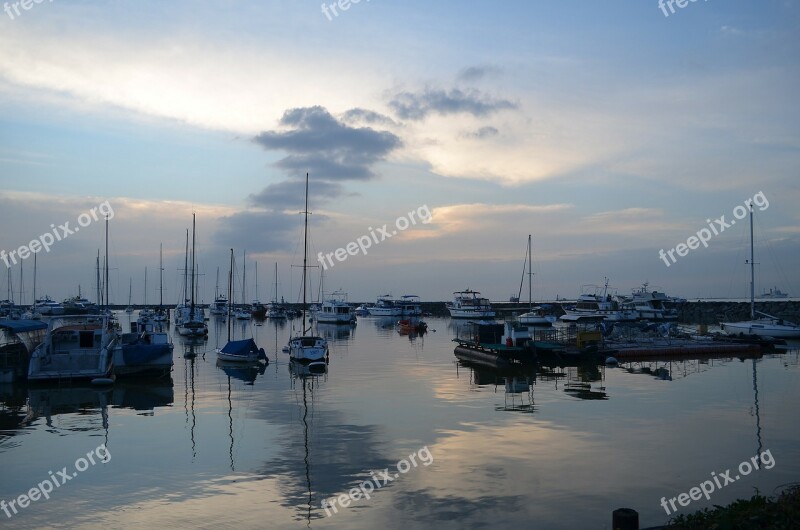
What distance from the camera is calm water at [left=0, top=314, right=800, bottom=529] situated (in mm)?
15695

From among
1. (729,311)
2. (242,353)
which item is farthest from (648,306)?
(242,353)

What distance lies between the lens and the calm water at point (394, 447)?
618 inches

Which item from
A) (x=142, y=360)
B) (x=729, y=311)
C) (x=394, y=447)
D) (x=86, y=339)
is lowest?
(x=394, y=447)

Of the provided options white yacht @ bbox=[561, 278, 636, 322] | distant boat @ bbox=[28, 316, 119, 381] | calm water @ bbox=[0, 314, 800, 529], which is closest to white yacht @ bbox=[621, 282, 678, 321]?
white yacht @ bbox=[561, 278, 636, 322]

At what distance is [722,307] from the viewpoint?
13112 centimetres

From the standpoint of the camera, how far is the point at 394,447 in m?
21.7

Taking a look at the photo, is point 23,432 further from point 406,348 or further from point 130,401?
point 406,348

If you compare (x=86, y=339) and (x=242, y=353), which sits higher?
(x=86, y=339)

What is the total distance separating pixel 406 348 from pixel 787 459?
146 ft

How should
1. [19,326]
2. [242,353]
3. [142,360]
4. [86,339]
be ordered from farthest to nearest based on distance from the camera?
[242,353] < [19,326] < [142,360] < [86,339]

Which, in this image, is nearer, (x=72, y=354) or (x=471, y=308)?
(x=72, y=354)

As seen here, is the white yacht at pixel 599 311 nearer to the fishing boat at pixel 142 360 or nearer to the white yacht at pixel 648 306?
the white yacht at pixel 648 306

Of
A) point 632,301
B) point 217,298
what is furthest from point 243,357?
point 217,298

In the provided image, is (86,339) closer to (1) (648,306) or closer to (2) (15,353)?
(2) (15,353)
